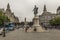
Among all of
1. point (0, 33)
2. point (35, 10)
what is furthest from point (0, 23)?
point (0, 33)

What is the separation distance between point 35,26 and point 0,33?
64.1ft

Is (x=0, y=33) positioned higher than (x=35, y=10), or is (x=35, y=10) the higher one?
(x=35, y=10)

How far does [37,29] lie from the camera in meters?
61.2

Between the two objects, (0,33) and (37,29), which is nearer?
(0,33)

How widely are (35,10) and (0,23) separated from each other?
34189mm

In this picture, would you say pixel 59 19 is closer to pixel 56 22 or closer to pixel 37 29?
pixel 56 22

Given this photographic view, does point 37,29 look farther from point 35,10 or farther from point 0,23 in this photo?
point 0,23

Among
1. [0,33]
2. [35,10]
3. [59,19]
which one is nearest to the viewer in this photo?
[0,33]

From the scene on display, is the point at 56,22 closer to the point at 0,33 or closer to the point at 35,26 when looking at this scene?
the point at 35,26

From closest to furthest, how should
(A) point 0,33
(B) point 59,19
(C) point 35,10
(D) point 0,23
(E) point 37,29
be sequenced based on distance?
(A) point 0,33, (E) point 37,29, (C) point 35,10, (D) point 0,23, (B) point 59,19

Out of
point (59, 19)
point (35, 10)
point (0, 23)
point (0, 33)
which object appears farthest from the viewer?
point (59, 19)

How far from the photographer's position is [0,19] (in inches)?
3986

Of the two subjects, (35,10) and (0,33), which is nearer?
(0,33)

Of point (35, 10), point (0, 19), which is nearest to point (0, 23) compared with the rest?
point (0, 19)
